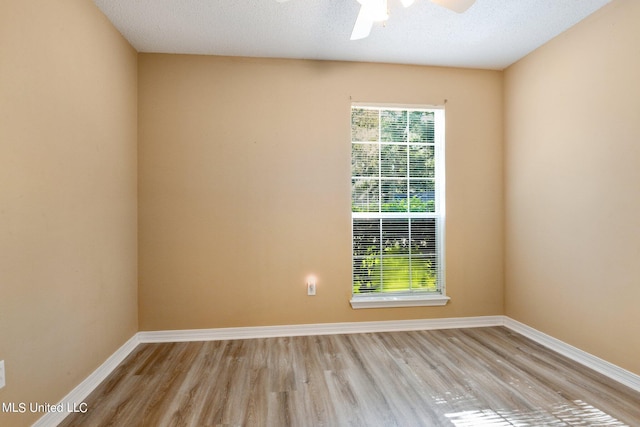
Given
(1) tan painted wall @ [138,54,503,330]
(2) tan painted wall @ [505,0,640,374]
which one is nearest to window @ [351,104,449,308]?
(1) tan painted wall @ [138,54,503,330]

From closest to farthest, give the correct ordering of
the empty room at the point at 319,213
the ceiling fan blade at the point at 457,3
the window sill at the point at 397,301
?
the ceiling fan blade at the point at 457,3, the empty room at the point at 319,213, the window sill at the point at 397,301

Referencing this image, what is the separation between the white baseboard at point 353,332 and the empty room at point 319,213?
0.02 meters

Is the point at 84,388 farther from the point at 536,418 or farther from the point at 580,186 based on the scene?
the point at 580,186

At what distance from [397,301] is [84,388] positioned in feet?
8.26

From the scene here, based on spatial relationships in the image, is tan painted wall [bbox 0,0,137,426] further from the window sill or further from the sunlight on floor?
the sunlight on floor

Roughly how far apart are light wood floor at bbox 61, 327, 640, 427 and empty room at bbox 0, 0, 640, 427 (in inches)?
0.7

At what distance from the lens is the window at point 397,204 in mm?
3045

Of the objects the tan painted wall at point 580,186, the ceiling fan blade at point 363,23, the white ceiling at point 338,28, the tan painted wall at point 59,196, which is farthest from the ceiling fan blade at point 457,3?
the tan painted wall at point 59,196

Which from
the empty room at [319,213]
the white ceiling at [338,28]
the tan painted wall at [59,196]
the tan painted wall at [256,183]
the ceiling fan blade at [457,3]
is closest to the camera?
the tan painted wall at [59,196]

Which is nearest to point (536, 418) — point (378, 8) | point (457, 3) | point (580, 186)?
point (580, 186)

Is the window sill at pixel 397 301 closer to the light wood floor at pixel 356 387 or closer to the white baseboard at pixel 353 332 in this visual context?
the white baseboard at pixel 353 332

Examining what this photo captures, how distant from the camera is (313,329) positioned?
2.90 meters

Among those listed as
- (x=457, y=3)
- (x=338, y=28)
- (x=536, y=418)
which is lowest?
(x=536, y=418)

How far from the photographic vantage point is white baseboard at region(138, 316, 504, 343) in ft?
9.09
